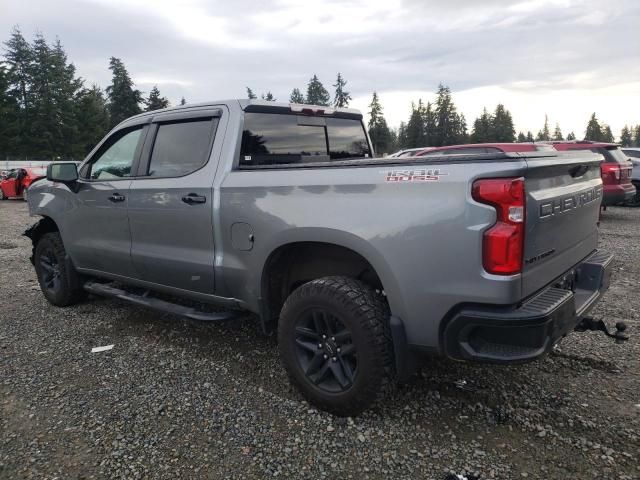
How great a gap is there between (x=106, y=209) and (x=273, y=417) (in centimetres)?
249

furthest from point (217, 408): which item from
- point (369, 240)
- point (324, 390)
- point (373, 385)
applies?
point (369, 240)

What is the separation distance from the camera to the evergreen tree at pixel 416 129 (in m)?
91.9

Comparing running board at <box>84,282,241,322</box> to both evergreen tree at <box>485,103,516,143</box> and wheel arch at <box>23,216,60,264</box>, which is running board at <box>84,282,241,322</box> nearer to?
wheel arch at <box>23,216,60,264</box>

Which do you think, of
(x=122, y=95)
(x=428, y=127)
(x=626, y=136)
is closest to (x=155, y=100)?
(x=122, y=95)

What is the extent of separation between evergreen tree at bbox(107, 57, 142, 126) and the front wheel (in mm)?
63041

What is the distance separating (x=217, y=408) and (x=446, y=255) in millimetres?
1769

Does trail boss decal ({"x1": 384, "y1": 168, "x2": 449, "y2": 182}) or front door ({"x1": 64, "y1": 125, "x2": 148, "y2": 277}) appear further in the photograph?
front door ({"x1": 64, "y1": 125, "x2": 148, "y2": 277})

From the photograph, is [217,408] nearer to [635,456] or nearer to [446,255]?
[446,255]

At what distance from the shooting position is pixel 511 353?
235 cm

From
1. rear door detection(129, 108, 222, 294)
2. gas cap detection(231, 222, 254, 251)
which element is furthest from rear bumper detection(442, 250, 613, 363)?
rear door detection(129, 108, 222, 294)

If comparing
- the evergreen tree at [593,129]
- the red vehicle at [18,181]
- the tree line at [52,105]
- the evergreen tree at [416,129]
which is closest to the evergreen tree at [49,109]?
the tree line at [52,105]

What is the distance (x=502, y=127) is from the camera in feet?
308

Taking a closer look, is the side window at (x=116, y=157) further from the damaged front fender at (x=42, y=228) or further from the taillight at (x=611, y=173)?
the taillight at (x=611, y=173)

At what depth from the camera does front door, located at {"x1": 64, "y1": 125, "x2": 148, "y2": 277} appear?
4211mm
